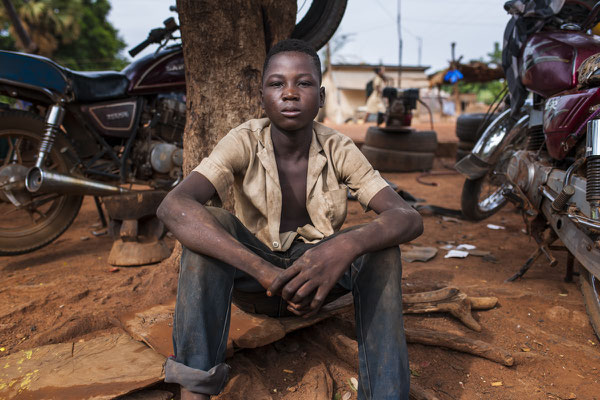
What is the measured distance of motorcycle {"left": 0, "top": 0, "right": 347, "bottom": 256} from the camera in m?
2.97

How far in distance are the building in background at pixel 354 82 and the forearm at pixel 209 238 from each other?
70.4 ft

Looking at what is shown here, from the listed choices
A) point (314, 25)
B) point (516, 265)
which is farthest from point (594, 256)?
point (314, 25)

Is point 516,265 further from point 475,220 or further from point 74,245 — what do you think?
point 74,245

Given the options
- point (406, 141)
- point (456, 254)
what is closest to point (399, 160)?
point (406, 141)

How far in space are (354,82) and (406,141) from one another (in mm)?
16425

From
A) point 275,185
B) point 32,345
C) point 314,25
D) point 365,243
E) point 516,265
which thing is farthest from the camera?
point 516,265

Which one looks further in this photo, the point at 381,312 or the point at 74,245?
the point at 74,245

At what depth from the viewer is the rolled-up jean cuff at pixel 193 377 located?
132 centimetres

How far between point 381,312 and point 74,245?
317 centimetres

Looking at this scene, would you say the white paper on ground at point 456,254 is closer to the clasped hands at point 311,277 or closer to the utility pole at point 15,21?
the clasped hands at point 311,277

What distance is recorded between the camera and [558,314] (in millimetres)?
2338

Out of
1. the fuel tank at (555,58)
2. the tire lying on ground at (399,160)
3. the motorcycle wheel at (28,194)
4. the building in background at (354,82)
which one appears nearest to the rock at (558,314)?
the fuel tank at (555,58)

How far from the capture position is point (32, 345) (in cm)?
199

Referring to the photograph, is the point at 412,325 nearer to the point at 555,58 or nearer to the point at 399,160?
the point at 555,58
